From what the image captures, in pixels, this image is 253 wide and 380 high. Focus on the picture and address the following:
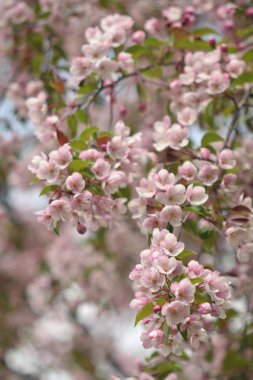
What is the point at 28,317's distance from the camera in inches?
222

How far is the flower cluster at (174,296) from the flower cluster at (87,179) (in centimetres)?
27

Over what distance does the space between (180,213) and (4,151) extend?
1.60 meters

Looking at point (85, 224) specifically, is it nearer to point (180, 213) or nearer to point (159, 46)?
point (180, 213)

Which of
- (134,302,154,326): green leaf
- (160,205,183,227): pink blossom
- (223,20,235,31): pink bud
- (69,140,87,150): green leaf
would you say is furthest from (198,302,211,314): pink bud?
(223,20,235,31): pink bud

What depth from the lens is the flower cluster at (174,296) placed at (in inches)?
45.4

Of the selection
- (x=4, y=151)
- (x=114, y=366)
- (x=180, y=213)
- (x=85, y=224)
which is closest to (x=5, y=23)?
(x=4, y=151)

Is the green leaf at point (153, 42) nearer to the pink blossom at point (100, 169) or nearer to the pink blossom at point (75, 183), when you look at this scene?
the pink blossom at point (100, 169)

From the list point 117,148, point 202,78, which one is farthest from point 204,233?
point 202,78

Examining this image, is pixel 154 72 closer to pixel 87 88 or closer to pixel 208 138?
pixel 87 88

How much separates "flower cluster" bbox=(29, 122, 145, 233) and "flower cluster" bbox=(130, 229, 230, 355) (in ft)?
0.89

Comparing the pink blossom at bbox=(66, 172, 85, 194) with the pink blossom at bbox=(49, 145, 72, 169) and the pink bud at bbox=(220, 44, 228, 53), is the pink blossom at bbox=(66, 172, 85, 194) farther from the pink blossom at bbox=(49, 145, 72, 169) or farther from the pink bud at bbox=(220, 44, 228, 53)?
the pink bud at bbox=(220, 44, 228, 53)

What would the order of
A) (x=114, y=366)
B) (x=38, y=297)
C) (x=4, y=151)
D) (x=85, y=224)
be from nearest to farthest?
(x=85, y=224), (x=4, y=151), (x=38, y=297), (x=114, y=366)

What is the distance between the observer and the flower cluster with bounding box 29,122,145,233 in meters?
1.39

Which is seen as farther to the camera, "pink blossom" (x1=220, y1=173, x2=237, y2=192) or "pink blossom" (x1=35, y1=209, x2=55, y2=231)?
"pink blossom" (x1=220, y1=173, x2=237, y2=192)
